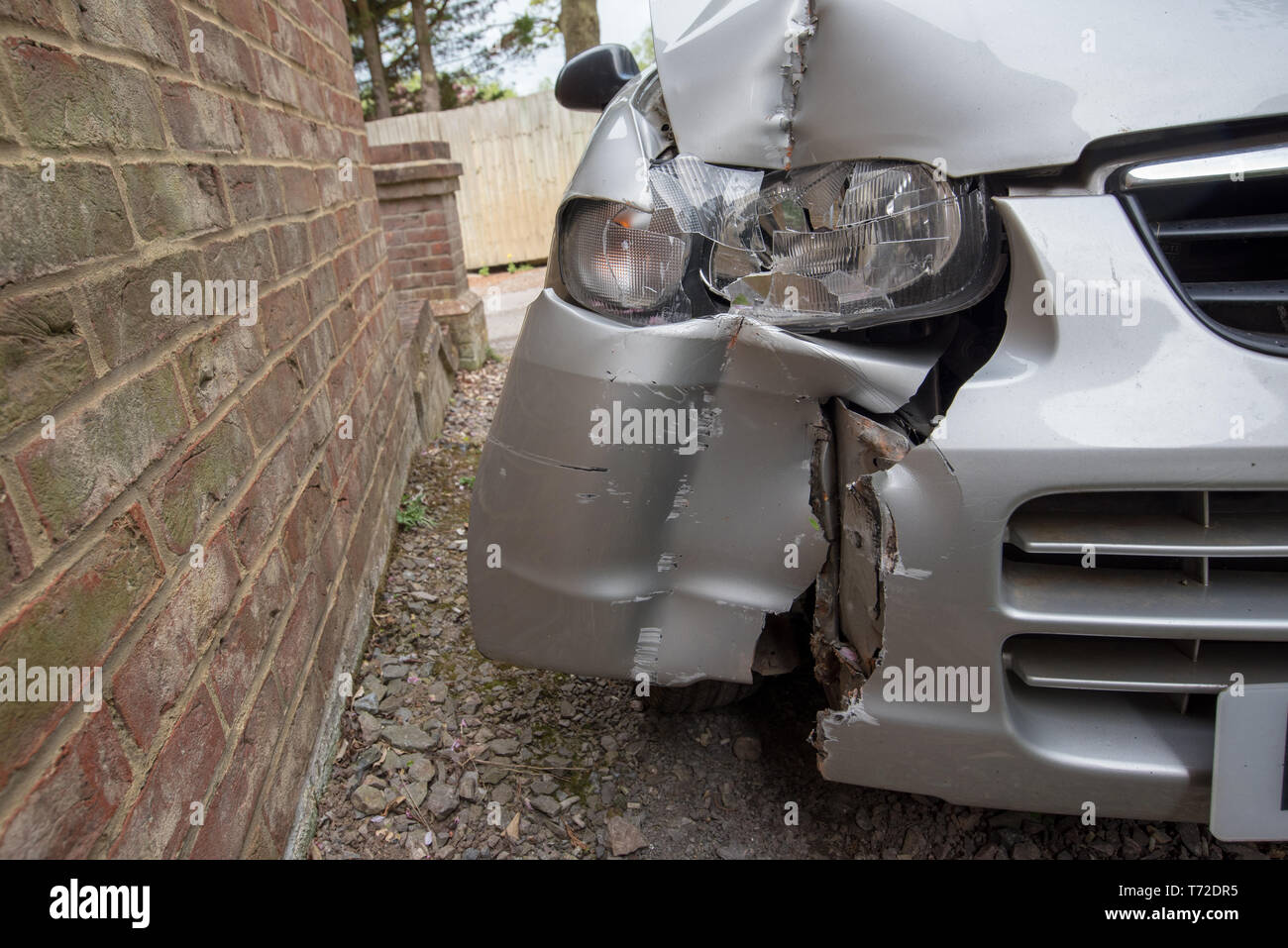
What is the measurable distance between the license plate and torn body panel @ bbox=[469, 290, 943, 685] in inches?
26.9

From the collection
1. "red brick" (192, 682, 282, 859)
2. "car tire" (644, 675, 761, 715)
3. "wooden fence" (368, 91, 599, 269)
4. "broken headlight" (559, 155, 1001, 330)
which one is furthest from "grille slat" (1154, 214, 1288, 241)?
"wooden fence" (368, 91, 599, 269)

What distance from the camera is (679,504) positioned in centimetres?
140

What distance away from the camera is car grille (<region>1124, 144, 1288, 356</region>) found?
1.14 m

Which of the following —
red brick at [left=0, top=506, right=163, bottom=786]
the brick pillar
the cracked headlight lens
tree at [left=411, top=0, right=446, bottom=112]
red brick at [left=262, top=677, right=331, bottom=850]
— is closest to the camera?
red brick at [left=0, top=506, right=163, bottom=786]

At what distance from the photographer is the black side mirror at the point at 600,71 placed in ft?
7.38

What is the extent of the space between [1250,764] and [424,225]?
486cm

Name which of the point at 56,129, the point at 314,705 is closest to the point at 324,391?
the point at 314,705

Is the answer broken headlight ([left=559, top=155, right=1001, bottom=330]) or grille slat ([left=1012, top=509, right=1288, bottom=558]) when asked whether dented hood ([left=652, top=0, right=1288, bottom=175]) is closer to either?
broken headlight ([left=559, top=155, right=1001, bottom=330])

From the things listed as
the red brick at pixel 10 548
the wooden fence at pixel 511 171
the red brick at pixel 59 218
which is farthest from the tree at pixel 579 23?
the red brick at pixel 10 548

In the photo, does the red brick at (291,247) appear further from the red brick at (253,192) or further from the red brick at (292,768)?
the red brick at (292,768)

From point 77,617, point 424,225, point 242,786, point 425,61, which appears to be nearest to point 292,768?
point 242,786

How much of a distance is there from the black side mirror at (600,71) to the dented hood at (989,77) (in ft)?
3.20

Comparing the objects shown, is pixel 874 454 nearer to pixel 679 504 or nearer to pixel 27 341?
pixel 679 504

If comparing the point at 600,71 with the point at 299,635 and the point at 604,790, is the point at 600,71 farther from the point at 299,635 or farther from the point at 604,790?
the point at 604,790
